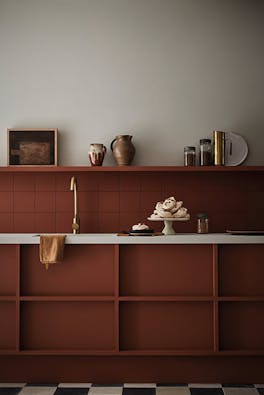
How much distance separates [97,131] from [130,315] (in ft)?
5.34

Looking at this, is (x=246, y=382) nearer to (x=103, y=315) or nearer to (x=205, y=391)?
(x=205, y=391)

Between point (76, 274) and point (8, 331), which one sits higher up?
point (76, 274)

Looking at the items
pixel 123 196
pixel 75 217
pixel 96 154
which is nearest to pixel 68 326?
pixel 75 217

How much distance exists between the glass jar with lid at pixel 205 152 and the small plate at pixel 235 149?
185 millimetres

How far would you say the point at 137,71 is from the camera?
175 inches

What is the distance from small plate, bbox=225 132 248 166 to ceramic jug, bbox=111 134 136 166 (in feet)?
2.66

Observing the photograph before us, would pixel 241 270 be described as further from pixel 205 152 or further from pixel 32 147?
pixel 32 147

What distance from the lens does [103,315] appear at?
3.70 meters

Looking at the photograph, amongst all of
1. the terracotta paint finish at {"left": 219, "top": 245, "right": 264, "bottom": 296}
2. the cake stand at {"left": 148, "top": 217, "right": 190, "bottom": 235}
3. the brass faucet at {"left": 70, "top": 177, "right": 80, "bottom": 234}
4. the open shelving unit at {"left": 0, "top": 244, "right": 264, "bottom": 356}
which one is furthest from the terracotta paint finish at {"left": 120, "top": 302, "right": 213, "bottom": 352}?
the brass faucet at {"left": 70, "top": 177, "right": 80, "bottom": 234}

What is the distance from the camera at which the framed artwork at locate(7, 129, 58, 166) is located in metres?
4.39

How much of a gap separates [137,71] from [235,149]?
3.54 feet

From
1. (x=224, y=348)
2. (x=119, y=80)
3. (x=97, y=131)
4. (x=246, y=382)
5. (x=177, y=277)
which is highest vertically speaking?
(x=119, y=80)

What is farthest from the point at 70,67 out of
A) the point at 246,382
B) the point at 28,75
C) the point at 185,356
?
the point at 246,382

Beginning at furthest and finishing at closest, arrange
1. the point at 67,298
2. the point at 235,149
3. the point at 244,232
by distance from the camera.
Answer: the point at 235,149 < the point at 244,232 < the point at 67,298
